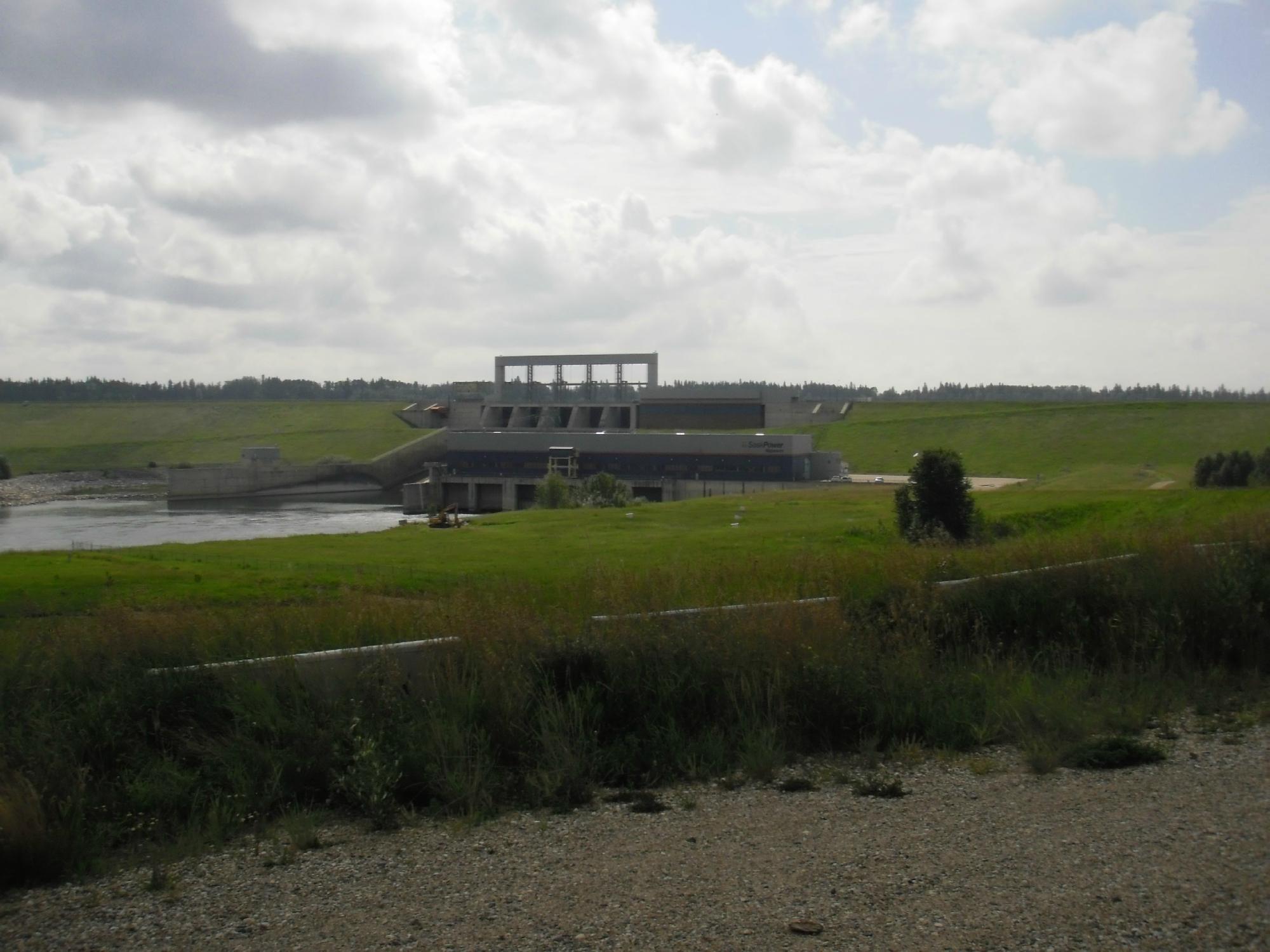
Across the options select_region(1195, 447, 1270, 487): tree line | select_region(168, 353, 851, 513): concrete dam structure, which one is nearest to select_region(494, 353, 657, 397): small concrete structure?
select_region(168, 353, 851, 513): concrete dam structure

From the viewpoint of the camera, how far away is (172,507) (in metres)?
69.2

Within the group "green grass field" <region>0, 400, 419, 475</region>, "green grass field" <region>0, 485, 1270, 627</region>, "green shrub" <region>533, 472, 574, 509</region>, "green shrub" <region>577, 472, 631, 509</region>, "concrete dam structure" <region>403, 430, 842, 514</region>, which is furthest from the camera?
"green grass field" <region>0, 400, 419, 475</region>

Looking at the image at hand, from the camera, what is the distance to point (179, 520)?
57.9m

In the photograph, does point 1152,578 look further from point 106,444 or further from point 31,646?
point 106,444

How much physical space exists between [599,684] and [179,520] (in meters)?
55.3

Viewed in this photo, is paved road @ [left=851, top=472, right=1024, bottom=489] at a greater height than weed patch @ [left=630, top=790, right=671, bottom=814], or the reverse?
weed patch @ [left=630, top=790, right=671, bottom=814]

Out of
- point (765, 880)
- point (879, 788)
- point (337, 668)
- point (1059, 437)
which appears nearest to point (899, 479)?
point (1059, 437)

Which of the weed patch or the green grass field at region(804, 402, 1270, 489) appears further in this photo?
the green grass field at region(804, 402, 1270, 489)

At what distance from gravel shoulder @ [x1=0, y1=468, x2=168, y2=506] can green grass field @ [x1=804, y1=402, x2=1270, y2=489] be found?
5112cm

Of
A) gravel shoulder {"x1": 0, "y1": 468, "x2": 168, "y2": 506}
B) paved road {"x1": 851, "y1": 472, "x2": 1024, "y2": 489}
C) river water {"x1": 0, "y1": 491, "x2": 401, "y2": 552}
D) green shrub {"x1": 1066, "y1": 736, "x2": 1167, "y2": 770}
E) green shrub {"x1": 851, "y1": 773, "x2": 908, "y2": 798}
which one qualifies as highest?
green shrub {"x1": 1066, "y1": 736, "x2": 1167, "y2": 770}

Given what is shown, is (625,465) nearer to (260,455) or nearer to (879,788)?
(260,455)

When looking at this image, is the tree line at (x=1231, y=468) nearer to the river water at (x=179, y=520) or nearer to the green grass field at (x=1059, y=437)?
the green grass field at (x=1059, y=437)

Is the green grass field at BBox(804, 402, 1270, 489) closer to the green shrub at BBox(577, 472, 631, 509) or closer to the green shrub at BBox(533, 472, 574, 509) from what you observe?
the green shrub at BBox(577, 472, 631, 509)

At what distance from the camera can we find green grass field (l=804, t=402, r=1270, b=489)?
70.9 meters
